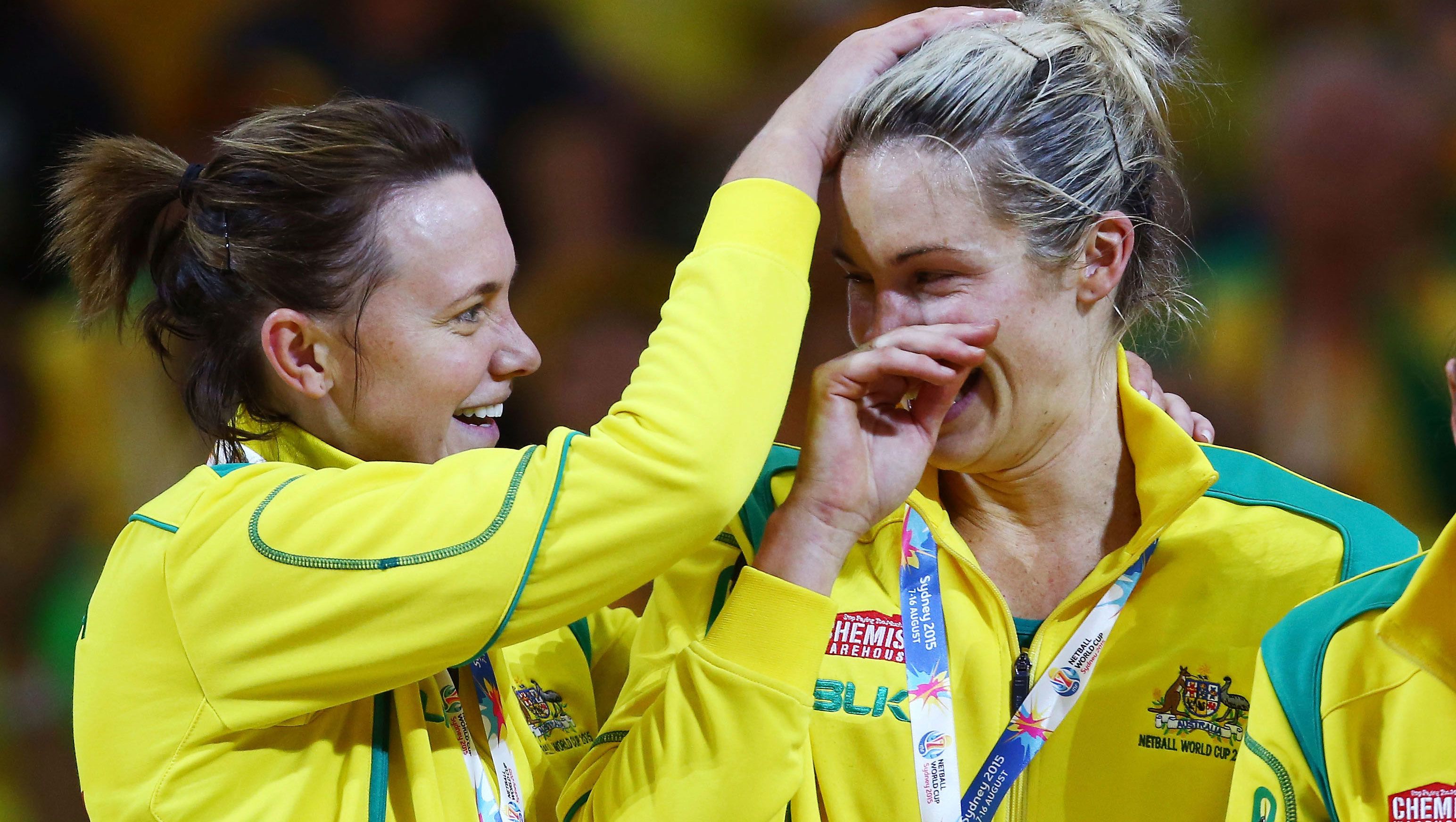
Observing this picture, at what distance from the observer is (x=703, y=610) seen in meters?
1.61

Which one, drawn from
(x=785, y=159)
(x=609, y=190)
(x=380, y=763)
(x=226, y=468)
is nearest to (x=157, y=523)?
(x=226, y=468)

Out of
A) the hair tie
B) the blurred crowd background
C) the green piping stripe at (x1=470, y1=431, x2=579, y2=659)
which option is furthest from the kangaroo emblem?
the blurred crowd background

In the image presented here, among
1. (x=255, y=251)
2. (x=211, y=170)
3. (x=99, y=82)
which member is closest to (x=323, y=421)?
(x=255, y=251)

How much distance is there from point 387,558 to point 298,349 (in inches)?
16.6

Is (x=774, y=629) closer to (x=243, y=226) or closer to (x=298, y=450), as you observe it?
(x=298, y=450)

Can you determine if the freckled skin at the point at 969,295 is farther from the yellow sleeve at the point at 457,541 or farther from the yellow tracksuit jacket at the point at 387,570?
the yellow sleeve at the point at 457,541

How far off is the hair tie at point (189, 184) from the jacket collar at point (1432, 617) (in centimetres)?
146

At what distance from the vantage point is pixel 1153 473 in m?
1.61

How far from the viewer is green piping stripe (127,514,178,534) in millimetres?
1312

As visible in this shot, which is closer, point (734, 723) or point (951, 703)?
point (734, 723)

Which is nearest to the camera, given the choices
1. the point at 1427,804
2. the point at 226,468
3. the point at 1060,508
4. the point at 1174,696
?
the point at 1427,804

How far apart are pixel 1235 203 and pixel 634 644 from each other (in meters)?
2.26

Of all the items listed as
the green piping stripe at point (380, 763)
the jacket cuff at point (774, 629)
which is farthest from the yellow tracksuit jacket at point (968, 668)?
the green piping stripe at point (380, 763)

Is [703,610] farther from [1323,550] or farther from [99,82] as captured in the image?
[99,82]
